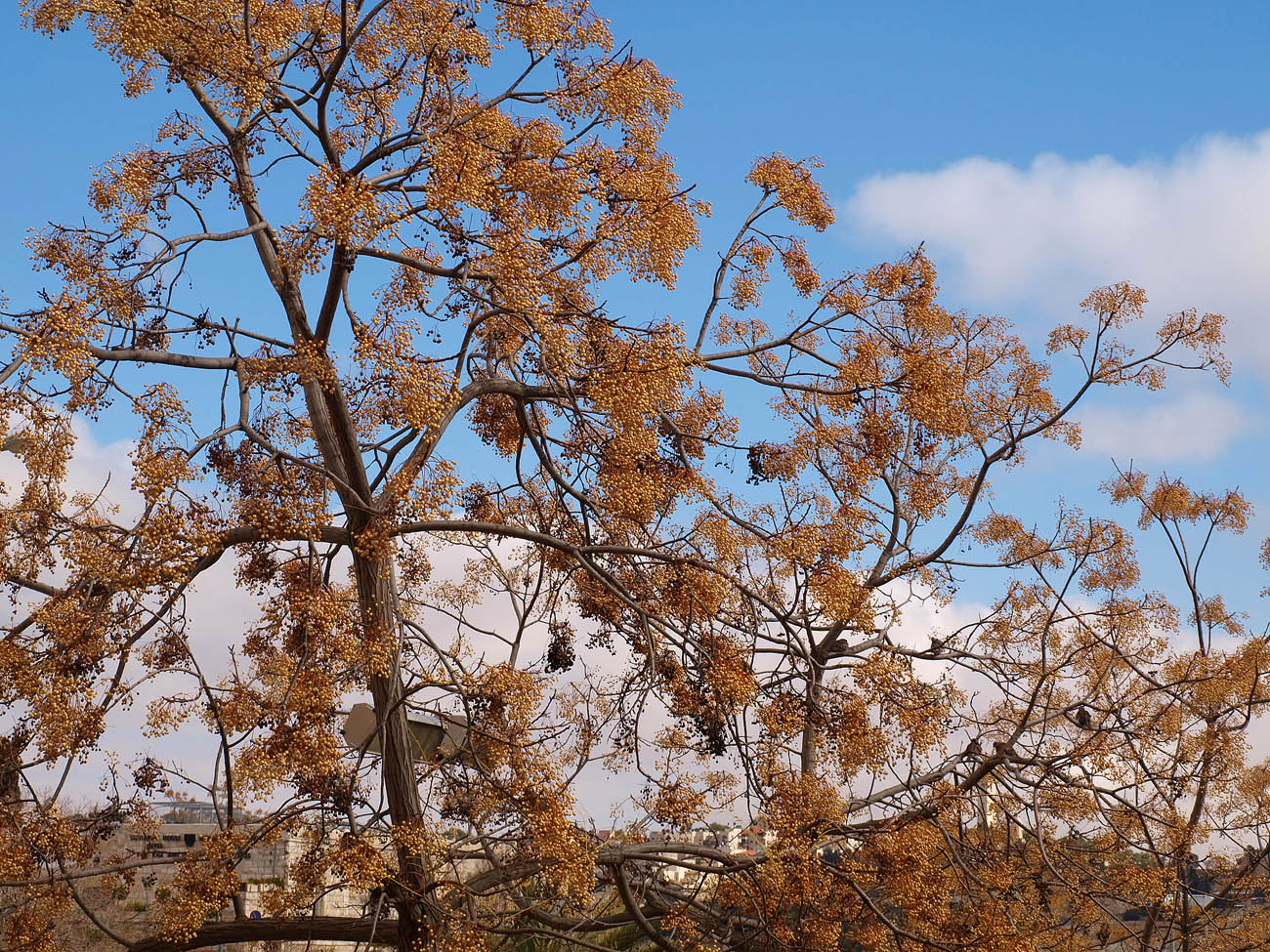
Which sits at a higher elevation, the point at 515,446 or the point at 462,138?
the point at 462,138

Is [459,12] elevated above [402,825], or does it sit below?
above

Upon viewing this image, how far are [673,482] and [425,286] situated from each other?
8.74ft

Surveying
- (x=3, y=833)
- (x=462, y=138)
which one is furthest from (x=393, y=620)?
(x=462, y=138)

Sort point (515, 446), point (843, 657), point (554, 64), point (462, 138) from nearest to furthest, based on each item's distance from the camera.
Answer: point (462, 138) → point (554, 64) → point (515, 446) → point (843, 657)

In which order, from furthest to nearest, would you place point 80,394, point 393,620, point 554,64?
point 554,64 → point 393,620 → point 80,394

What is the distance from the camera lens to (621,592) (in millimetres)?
7996

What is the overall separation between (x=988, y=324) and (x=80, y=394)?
9.81 metres

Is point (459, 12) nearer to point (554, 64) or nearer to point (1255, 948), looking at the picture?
point (554, 64)

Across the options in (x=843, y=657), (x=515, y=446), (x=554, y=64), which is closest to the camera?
(x=554, y=64)

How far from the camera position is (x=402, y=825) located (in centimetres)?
748

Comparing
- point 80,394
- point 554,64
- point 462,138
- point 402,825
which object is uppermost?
point 554,64

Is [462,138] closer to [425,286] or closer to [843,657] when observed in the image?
[425,286]

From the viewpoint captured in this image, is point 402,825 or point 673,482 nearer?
point 402,825

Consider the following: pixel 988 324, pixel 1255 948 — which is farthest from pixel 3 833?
pixel 988 324
